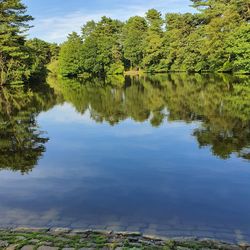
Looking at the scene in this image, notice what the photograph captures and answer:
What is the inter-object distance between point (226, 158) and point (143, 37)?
230 feet

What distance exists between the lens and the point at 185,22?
222 feet

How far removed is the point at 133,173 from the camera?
947 centimetres

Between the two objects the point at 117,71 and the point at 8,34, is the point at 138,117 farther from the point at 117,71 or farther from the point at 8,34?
the point at 117,71

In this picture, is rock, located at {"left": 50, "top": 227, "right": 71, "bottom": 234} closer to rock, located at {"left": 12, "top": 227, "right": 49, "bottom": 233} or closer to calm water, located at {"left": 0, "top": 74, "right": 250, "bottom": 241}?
rock, located at {"left": 12, "top": 227, "right": 49, "bottom": 233}

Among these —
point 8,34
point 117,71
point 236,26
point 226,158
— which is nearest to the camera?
point 226,158

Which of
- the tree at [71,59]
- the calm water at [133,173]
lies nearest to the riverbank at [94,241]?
the calm water at [133,173]

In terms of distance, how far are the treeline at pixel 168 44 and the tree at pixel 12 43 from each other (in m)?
22.0

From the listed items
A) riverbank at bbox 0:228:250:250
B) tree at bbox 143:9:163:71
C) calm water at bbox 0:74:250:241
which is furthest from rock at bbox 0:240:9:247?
tree at bbox 143:9:163:71

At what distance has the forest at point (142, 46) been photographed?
45.6 m

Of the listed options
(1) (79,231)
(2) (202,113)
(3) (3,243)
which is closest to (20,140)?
(1) (79,231)

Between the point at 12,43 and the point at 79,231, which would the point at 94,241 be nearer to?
the point at 79,231

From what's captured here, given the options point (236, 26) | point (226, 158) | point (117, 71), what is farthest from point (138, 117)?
point (117, 71)

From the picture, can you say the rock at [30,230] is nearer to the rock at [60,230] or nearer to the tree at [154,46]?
the rock at [60,230]

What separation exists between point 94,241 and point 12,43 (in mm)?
43648
